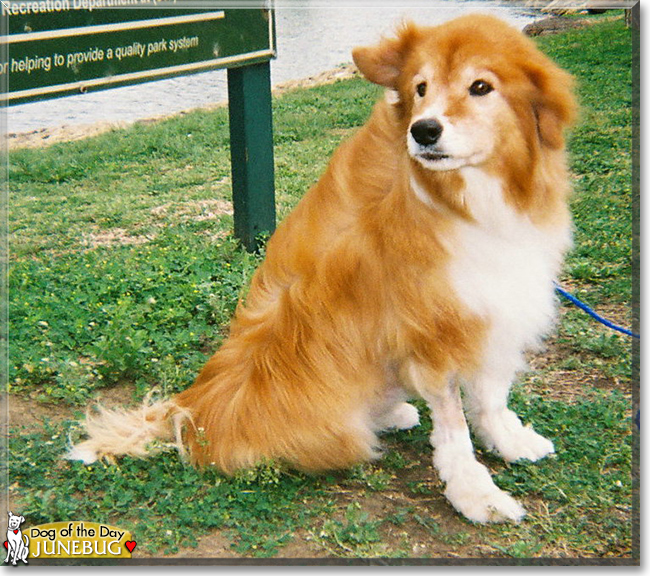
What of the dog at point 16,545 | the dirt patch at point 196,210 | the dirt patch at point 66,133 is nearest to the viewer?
the dog at point 16,545

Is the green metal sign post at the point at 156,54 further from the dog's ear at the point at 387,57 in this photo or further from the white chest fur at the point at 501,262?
the white chest fur at the point at 501,262

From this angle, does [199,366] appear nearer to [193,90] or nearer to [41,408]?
[41,408]

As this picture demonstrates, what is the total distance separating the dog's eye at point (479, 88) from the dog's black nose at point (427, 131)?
18 cm

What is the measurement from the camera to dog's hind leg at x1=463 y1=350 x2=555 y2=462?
3.14 m

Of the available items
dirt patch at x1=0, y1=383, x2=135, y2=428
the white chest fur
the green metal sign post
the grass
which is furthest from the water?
the white chest fur

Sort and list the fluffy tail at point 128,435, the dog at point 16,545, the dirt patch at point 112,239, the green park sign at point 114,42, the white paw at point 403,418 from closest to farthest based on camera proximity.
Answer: the dog at point 16,545 → the fluffy tail at point 128,435 → the white paw at point 403,418 → the green park sign at point 114,42 → the dirt patch at point 112,239

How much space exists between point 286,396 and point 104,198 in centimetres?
423

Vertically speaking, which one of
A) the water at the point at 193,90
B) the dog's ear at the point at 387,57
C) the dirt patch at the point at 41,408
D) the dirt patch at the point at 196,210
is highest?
the dog's ear at the point at 387,57

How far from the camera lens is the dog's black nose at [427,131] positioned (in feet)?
7.84

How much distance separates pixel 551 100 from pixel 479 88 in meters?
0.26

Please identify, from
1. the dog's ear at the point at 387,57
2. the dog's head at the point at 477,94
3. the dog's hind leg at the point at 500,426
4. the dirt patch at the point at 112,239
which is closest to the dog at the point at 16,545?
the dog's hind leg at the point at 500,426

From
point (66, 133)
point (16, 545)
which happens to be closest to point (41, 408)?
point (16, 545)

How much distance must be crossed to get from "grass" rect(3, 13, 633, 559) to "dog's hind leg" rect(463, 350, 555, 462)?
0.06 m

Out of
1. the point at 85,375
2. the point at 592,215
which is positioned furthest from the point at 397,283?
the point at 592,215
